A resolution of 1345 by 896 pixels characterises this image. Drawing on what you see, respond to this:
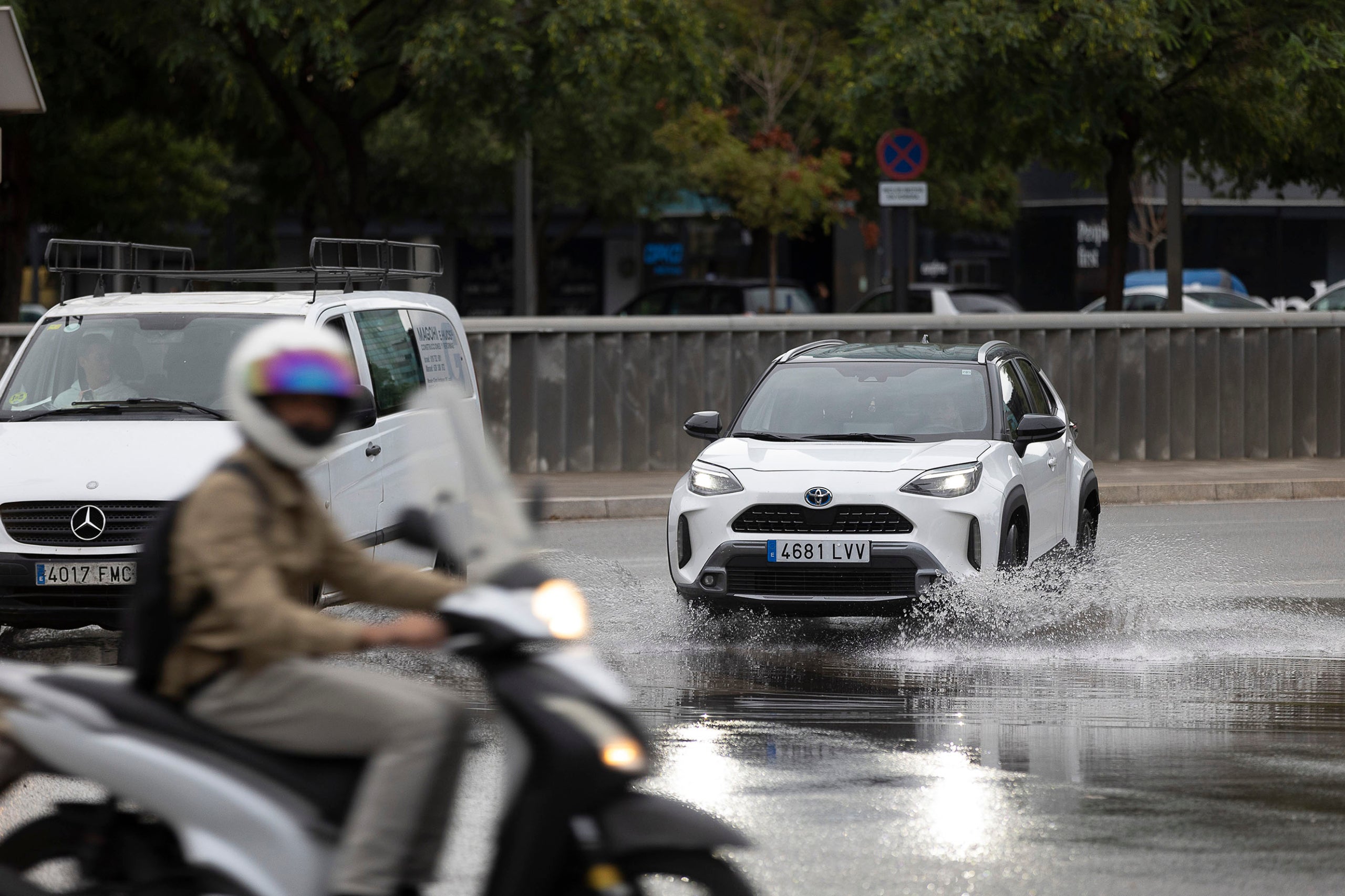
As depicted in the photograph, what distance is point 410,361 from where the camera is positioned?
10742 mm

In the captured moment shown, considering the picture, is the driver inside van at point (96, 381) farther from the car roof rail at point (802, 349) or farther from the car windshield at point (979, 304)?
the car windshield at point (979, 304)

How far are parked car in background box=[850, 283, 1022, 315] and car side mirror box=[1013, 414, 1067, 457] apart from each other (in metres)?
19.5

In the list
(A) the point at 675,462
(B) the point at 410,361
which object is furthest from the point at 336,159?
(B) the point at 410,361

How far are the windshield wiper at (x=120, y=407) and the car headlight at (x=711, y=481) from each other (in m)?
2.41

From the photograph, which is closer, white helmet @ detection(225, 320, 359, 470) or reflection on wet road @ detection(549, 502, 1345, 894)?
white helmet @ detection(225, 320, 359, 470)

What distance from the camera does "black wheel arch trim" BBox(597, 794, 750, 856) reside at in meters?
3.53

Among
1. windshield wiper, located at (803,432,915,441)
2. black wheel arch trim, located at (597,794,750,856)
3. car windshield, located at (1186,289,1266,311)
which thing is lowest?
black wheel arch trim, located at (597,794,750,856)

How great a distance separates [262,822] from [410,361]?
23.8 feet

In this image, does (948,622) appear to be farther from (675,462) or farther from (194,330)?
(675,462)

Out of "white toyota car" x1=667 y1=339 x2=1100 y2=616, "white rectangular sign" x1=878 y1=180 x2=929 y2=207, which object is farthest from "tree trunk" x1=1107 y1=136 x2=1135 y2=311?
"white toyota car" x1=667 y1=339 x2=1100 y2=616

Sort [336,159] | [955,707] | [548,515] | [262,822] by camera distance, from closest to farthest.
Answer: [262,822], [955,707], [548,515], [336,159]

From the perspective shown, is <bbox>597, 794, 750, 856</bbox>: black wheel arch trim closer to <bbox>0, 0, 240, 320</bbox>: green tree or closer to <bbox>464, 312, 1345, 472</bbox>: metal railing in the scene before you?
<bbox>464, 312, 1345, 472</bbox>: metal railing

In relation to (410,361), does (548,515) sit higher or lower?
lower

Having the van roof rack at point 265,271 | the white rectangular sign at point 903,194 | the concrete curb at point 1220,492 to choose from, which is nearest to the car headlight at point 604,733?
the van roof rack at point 265,271
